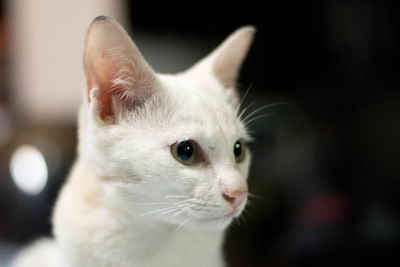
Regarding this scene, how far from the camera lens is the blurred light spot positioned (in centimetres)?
110

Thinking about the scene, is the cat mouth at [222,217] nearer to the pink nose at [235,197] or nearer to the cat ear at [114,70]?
the pink nose at [235,197]

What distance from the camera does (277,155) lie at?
1.28m

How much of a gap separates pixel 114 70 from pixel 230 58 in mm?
190

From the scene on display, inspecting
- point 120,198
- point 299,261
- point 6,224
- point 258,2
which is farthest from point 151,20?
point 120,198

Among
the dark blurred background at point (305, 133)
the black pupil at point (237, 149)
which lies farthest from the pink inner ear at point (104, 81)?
the dark blurred background at point (305, 133)

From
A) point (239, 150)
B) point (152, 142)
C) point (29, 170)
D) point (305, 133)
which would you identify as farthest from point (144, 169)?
point (305, 133)

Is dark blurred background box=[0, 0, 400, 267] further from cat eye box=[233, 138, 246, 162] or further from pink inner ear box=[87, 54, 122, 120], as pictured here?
pink inner ear box=[87, 54, 122, 120]

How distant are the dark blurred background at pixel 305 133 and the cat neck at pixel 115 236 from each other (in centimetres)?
57

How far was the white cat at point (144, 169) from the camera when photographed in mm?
493

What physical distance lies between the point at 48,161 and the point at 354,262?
33.2 inches

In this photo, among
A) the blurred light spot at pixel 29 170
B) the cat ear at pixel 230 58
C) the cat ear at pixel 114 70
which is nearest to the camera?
the cat ear at pixel 114 70

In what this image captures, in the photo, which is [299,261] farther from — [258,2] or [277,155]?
[258,2]

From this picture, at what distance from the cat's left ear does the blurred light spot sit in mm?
623

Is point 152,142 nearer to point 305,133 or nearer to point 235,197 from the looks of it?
point 235,197
